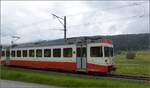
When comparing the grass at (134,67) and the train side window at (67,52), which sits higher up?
the train side window at (67,52)

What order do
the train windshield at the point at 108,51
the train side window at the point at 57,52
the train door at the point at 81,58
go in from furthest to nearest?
the train side window at the point at 57,52, the train door at the point at 81,58, the train windshield at the point at 108,51

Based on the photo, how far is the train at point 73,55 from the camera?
97.5 feet

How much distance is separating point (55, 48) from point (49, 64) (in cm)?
224

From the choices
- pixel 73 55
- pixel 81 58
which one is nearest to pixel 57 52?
pixel 73 55

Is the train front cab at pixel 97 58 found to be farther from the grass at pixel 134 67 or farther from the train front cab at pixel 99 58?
the grass at pixel 134 67

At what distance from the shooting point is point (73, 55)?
31812 millimetres

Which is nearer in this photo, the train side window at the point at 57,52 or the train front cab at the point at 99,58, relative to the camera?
the train front cab at the point at 99,58

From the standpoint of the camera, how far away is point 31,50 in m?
39.8

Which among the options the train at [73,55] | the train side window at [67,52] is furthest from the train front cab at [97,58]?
the train side window at [67,52]

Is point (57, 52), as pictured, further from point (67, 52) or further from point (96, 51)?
point (96, 51)

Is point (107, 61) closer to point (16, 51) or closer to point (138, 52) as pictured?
point (16, 51)

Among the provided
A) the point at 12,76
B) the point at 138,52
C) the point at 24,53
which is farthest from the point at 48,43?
the point at 138,52

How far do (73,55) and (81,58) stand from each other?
1.09 meters

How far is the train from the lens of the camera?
29.7m
